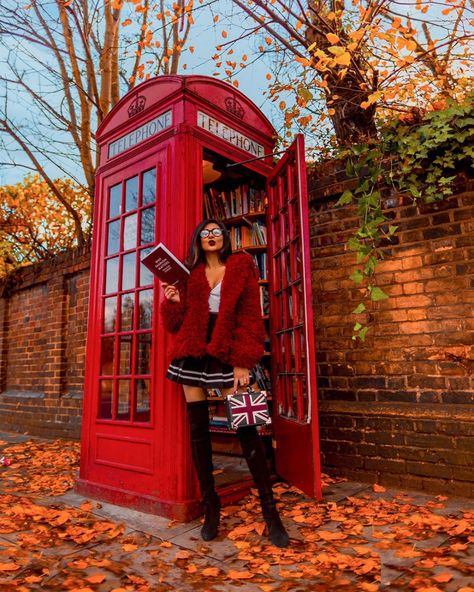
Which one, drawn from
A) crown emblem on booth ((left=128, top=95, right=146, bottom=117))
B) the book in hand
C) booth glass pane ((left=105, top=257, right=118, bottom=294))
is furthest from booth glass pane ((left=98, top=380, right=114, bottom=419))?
crown emblem on booth ((left=128, top=95, right=146, bottom=117))

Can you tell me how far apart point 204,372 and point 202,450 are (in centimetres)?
54

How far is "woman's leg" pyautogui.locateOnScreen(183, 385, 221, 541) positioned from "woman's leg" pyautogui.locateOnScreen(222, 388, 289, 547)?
21cm

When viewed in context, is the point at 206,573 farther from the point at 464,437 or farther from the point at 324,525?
the point at 464,437

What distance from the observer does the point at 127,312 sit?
3.81 meters

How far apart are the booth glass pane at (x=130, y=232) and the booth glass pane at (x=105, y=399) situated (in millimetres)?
1227

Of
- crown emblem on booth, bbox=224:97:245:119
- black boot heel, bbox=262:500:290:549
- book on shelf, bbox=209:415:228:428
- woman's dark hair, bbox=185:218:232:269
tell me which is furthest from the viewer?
book on shelf, bbox=209:415:228:428

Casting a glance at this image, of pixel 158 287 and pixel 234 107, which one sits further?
pixel 234 107

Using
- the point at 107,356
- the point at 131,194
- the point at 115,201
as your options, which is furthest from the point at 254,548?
the point at 115,201

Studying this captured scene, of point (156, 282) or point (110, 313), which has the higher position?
point (156, 282)

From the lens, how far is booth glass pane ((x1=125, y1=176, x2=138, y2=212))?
12.8ft

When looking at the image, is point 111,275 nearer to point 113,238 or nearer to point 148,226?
point 113,238

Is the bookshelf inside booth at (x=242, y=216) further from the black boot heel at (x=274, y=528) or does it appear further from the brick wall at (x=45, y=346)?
the brick wall at (x=45, y=346)

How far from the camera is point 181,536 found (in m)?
2.81

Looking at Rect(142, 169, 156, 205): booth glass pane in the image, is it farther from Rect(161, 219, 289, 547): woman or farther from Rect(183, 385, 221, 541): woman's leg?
Rect(183, 385, 221, 541): woman's leg
